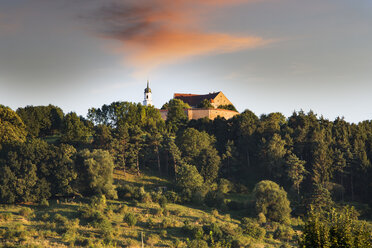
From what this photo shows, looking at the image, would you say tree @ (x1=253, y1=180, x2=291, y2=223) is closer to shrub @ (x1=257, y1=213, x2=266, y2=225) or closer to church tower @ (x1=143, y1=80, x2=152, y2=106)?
shrub @ (x1=257, y1=213, x2=266, y2=225)

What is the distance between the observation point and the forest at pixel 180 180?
40.4 m

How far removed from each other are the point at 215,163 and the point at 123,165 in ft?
57.3

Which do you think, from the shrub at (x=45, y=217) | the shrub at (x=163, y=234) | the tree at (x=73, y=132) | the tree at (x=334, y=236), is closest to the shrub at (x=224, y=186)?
the shrub at (x=163, y=234)

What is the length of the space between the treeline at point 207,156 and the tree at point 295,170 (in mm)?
185

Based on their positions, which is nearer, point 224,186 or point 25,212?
point 25,212

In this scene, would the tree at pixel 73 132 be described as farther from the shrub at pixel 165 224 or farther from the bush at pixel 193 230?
the bush at pixel 193 230

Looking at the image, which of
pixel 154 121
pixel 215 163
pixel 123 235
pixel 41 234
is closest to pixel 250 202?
pixel 215 163

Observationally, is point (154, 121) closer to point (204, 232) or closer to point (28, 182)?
point (28, 182)

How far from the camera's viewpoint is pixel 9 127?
203ft

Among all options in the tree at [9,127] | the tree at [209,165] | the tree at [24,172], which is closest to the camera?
the tree at [24,172]

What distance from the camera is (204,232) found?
41.0 m

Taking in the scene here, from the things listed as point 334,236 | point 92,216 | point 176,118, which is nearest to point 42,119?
point 176,118

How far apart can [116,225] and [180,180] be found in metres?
18.6

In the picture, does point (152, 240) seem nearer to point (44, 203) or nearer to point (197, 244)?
point (197, 244)
